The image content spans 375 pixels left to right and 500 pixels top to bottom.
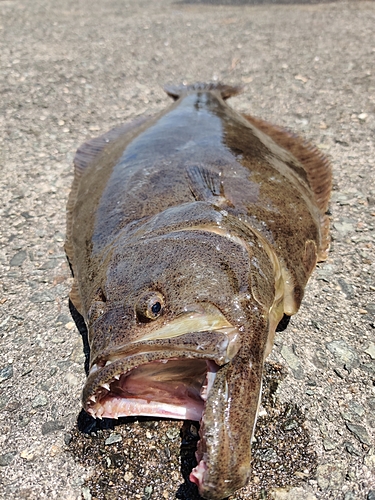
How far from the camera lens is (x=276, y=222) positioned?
110 inches

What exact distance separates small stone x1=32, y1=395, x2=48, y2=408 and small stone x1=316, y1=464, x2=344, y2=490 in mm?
1496

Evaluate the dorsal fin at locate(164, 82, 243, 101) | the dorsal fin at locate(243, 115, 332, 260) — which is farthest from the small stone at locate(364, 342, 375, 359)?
the dorsal fin at locate(164, 82, 243, 101)

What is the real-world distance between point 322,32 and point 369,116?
10.5 ft

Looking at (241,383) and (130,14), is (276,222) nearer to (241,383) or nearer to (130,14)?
(241,383)

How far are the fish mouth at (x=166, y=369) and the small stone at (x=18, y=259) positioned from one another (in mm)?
1848

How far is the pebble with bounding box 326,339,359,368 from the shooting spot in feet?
9.01

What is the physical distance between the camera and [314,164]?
4137 millimetres

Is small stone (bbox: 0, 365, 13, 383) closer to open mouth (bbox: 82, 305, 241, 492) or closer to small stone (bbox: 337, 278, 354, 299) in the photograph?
open mouth (bbox: 82, 305, 241, 492)

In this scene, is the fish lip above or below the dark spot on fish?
above

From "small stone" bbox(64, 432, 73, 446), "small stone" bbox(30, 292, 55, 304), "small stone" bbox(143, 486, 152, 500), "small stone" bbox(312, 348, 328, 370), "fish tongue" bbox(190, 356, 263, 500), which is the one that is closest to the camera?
"fish tongue" bbox(190, 356, 263, 500)

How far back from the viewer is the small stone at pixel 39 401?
8.64 ft

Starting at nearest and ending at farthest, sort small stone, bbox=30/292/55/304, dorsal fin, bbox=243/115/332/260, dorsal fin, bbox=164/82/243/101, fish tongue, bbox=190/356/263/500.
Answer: fish tongue, bbox=190/356/263/500 < small stone, bbox=30/292/55/304 < dorsal fin, bbox=243/115/332/260 < dorsal fin, bbox=164/82/243/101

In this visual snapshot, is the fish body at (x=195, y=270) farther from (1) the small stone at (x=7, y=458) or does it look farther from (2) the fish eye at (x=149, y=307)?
(1) the small stone at (x=7, y=458)

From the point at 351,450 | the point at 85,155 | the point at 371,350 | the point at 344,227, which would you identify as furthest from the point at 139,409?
the point at 85,155
